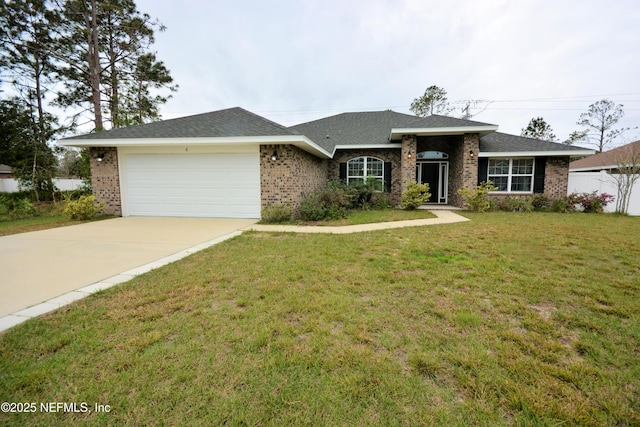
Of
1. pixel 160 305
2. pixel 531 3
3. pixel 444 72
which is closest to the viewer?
pixel 160 305

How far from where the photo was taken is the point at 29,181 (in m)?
16.7

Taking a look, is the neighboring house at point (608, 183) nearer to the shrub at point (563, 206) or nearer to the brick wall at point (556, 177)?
the brick wall at point (556, 177)

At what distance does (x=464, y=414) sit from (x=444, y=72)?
21.1 meters

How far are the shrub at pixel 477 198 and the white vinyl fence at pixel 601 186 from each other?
4.04 m

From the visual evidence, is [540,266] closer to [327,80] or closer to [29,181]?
[327,80]

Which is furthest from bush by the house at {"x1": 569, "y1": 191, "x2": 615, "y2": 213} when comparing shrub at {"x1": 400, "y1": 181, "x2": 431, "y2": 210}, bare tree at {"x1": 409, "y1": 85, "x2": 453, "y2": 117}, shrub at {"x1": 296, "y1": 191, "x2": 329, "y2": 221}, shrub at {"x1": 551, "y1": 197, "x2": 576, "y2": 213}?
bare tree at {"x1": 409, "y1": 85, "x2": 453, "y2": 117}

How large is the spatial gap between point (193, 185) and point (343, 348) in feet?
28.8

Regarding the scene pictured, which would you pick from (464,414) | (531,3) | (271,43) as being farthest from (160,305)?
(271,43)

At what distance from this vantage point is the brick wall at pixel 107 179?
9.72 m

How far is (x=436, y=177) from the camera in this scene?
14.2 m

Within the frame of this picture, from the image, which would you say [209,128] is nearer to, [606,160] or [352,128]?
[352,128]

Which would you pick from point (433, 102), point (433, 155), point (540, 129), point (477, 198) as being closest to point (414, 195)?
point (477, 198)

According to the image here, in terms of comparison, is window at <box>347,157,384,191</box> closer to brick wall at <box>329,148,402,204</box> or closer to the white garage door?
brick wall at <box>329,148,402,204</box>

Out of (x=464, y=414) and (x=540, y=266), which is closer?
(x=464, y=414)
